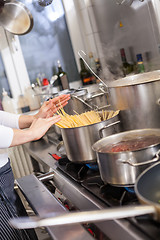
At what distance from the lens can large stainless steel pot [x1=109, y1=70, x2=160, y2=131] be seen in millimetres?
895

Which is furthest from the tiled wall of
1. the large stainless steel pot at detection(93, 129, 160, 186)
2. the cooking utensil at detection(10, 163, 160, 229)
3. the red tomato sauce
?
the cooking utensil at detection(10, 163, 160, 229)

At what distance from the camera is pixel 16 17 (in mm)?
2127

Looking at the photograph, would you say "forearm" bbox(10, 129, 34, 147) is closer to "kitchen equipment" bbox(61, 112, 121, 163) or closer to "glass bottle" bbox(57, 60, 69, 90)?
"kitchen equipment" bbox(61, 112, 121, 163)

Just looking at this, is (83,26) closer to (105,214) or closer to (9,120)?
(9,120)

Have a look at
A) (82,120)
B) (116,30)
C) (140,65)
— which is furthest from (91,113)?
(116,30)

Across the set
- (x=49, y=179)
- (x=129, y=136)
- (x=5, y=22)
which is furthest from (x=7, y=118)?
(x=5, y=22)

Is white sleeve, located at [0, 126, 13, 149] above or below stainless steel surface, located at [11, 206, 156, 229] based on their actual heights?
above

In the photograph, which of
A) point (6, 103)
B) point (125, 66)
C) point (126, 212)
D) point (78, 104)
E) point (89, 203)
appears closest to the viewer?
point (126, 212)

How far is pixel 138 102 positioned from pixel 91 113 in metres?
0.27

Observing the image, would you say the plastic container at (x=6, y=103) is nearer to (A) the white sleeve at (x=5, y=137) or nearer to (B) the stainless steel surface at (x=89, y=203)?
(B) the stainless steel surface at (x=89, y=203)

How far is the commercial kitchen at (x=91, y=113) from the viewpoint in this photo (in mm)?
655

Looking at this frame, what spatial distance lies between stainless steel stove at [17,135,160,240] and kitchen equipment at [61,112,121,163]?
48 mm

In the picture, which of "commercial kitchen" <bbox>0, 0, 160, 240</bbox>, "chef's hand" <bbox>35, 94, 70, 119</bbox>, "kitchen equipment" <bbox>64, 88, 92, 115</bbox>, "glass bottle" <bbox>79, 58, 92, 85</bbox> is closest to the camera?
"commercial kitchen" <bbox>0, 0, 160, 240</bbox>

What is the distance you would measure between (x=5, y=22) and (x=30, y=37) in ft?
1.60
